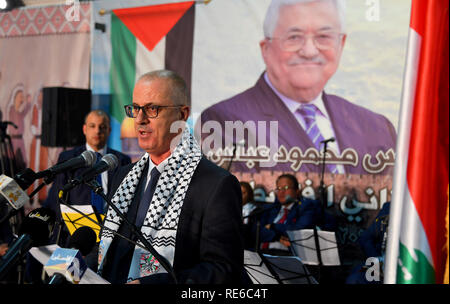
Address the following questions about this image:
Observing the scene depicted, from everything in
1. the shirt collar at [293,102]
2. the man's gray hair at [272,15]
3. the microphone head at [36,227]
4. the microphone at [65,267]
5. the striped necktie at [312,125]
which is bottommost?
the microphone at [65,267]

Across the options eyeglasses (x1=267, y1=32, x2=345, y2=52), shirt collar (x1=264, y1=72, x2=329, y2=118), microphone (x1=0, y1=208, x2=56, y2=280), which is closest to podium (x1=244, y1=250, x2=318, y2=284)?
microphone (x1=0, y1=208, x2=56, y2=280)

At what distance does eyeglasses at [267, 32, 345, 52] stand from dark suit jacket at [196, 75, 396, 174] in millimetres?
A: 523

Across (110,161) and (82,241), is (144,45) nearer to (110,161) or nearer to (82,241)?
(110,161)

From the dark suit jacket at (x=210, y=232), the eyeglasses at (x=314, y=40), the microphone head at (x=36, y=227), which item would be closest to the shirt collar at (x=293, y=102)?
the eyeglasses at (x=314, y=40)

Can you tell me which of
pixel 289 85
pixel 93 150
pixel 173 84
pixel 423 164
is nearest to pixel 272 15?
pixel 289 85

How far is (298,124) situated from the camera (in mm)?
6297

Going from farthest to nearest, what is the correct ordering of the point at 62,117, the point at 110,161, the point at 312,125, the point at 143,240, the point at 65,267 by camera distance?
the point at 62,117 < the point at 312,125 < the point at 110,161 < the point at 143,240 < the point at 65,267

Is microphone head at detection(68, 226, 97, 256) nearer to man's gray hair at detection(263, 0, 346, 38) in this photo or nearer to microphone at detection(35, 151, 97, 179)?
microphone at detection(35, 151, 97, 179)

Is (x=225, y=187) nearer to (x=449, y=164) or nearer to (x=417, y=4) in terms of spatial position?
(x=449, y=164)

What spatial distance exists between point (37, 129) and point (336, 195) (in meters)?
4.72

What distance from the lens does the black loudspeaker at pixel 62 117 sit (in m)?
6.86

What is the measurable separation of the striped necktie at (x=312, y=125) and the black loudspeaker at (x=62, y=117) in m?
3.11

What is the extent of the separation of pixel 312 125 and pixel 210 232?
4.35 meters

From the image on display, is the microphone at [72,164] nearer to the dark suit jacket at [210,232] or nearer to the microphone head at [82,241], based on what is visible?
the microphone head at [82,241]
